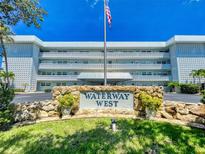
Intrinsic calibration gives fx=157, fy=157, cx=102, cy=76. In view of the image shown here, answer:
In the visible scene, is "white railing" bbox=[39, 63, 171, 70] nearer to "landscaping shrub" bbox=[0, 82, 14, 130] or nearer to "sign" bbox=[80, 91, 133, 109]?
"sign" bbox=[80, 91, 133, 109]

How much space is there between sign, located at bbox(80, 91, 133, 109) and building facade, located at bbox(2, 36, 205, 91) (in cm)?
2706

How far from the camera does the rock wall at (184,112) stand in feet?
21.5

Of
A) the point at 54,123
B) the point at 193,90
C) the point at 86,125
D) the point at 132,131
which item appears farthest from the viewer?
the point at 193,90

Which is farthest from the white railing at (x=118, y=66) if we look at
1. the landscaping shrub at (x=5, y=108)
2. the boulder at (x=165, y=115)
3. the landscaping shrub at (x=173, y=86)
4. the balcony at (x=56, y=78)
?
the landscaping shrub at (x=5, y=108)

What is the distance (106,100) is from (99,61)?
31.9 m

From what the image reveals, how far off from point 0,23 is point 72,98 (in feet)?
14.2

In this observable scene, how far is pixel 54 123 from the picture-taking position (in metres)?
6.37

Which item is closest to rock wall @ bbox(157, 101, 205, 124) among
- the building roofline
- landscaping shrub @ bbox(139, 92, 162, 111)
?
landscaping shrub @ bbox(139, 92, 162, 111)

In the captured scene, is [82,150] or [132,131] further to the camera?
[132,131]

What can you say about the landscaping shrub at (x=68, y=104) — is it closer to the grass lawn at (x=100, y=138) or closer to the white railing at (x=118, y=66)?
the grass lawn at (x=100, y=138)

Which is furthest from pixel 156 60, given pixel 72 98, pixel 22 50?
pixel 72 98

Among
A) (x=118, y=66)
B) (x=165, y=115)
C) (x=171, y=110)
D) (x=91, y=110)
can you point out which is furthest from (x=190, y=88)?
(x=91, y=110)

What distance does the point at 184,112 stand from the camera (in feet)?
22.2

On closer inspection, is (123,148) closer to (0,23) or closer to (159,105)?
(159,105)
